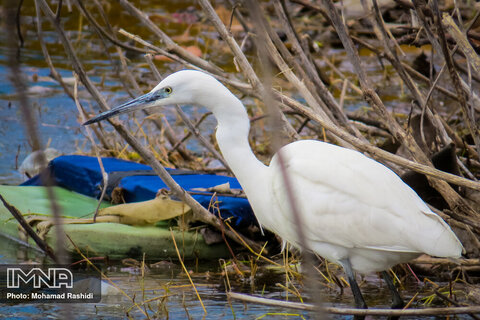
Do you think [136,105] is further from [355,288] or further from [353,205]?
[355,288]

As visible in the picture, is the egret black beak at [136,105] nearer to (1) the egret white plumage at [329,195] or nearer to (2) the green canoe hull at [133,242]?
(1) the egret white plumage at [329,195]

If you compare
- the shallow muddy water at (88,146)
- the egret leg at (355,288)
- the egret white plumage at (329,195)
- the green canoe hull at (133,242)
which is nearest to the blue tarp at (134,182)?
the green canoe hull at (133,242)

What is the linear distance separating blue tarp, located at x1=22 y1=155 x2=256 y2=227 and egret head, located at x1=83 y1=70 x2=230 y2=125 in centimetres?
95

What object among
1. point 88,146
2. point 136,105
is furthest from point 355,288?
point 88,146

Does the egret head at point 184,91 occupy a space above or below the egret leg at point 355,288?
above

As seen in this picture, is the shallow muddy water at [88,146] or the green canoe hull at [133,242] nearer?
the shallow muddy water at [88,146]

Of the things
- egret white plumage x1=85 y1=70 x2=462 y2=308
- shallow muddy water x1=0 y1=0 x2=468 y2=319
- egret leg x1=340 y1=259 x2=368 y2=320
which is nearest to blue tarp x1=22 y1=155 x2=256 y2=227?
shallow muddy water x1=0 y1=0 x2=468 y2=319

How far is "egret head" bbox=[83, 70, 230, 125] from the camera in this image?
2676 millimetres

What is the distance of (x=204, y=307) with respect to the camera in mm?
2746

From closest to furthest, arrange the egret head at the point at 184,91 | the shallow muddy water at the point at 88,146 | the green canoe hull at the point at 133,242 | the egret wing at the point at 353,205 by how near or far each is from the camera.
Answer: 1. the egret wing at the point at 353,205
2. the egret head at the point at 184,91
3. the shallow muddy water at the point at 88,146
4. the green canoe hull at the point at 133,242

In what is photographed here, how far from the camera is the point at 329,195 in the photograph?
104 inches

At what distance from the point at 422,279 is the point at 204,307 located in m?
1.22

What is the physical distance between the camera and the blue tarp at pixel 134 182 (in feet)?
11.6

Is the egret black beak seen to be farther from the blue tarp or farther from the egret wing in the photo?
the blue tarp
